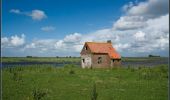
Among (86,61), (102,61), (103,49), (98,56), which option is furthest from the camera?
(103,49)

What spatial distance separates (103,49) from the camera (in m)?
49.2

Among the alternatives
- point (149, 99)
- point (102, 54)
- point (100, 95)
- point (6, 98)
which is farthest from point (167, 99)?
point (102, 54)

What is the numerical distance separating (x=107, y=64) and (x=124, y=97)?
32.1 meters

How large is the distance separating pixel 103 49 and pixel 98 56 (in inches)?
93.7

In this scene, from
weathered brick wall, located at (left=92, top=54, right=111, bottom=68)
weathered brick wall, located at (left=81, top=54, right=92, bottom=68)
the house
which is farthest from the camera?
weathered brick wall, located at (left=81, top=54, right=92, bottom=68)

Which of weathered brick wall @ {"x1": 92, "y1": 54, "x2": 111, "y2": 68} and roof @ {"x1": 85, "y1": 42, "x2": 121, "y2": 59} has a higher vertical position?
roof @ {"x1": 85, "y1": 42, "x2": 121, "y2": 59}

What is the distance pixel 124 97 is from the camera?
1631 cm

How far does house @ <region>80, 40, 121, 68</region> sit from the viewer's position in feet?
155

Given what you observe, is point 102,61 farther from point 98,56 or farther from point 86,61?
point 86,61

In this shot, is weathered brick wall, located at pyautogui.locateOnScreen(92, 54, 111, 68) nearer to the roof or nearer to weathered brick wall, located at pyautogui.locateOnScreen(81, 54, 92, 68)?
the roof

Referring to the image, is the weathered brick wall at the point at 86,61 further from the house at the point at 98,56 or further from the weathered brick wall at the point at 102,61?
the weathered brick wall at the point at 102,61

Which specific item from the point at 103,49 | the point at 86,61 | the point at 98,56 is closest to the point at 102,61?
the point at 98,56

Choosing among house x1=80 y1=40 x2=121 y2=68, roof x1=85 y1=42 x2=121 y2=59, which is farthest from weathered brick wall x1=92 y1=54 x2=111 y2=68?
roof x1=85 y1=42 x2=121 y2=59

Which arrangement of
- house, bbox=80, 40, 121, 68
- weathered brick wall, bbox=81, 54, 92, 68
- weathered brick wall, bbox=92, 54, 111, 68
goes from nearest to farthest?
weathered brick wall, bbox=92, 54, 111, 68, house, bbox=80, 40, 121, 68, weathered brick wall, bbox=81, 54, 92, 68
